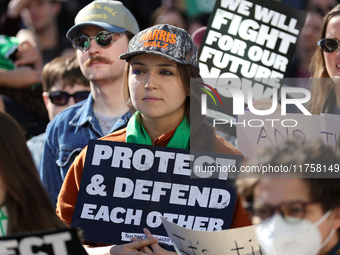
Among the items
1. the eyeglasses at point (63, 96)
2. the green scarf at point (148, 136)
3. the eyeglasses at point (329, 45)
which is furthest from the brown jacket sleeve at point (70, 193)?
the eyeglasses at point (329, 45)

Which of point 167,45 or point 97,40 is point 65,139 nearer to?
point 97,40

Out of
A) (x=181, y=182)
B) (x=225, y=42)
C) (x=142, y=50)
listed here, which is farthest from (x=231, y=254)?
(x=225, y=42)

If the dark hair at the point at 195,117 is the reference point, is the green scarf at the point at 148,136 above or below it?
below

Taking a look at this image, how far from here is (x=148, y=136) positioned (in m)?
2.73

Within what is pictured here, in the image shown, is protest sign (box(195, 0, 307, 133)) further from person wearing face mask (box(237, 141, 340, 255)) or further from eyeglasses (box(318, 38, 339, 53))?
person wearing face mask (box(237, 141, 340, 255))

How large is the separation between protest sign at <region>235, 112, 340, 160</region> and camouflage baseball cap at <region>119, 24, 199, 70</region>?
1.56 ft

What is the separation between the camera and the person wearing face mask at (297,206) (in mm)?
1604

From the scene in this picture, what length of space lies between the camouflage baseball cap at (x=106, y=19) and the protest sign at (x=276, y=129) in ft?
3.80

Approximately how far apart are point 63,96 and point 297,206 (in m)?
2.70

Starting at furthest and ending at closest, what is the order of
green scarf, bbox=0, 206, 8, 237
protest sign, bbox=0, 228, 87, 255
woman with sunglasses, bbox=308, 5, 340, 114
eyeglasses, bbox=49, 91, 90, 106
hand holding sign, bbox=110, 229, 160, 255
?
eyeglasses, bbox=49, 91, 90, 106
woman with sunglasses, bbox=308, 5, 340, 114
hand holding sign, bbox=110, 229, 160, 255
green scarf, bbox=0, 206, 8, 237
protest sign, bbox=0, 228, 87, 255

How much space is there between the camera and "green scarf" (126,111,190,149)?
2641 millimetres

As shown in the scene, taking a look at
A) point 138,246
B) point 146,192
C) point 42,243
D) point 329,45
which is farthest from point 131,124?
point 329,45

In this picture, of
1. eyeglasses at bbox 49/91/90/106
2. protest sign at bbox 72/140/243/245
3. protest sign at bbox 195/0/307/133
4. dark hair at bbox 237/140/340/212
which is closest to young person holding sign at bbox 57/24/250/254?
protest sign at bbox 72/140/243/245

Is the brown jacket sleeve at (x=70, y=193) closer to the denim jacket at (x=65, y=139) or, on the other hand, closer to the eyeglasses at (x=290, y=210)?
the denim jacket at (x=65, y=139)
